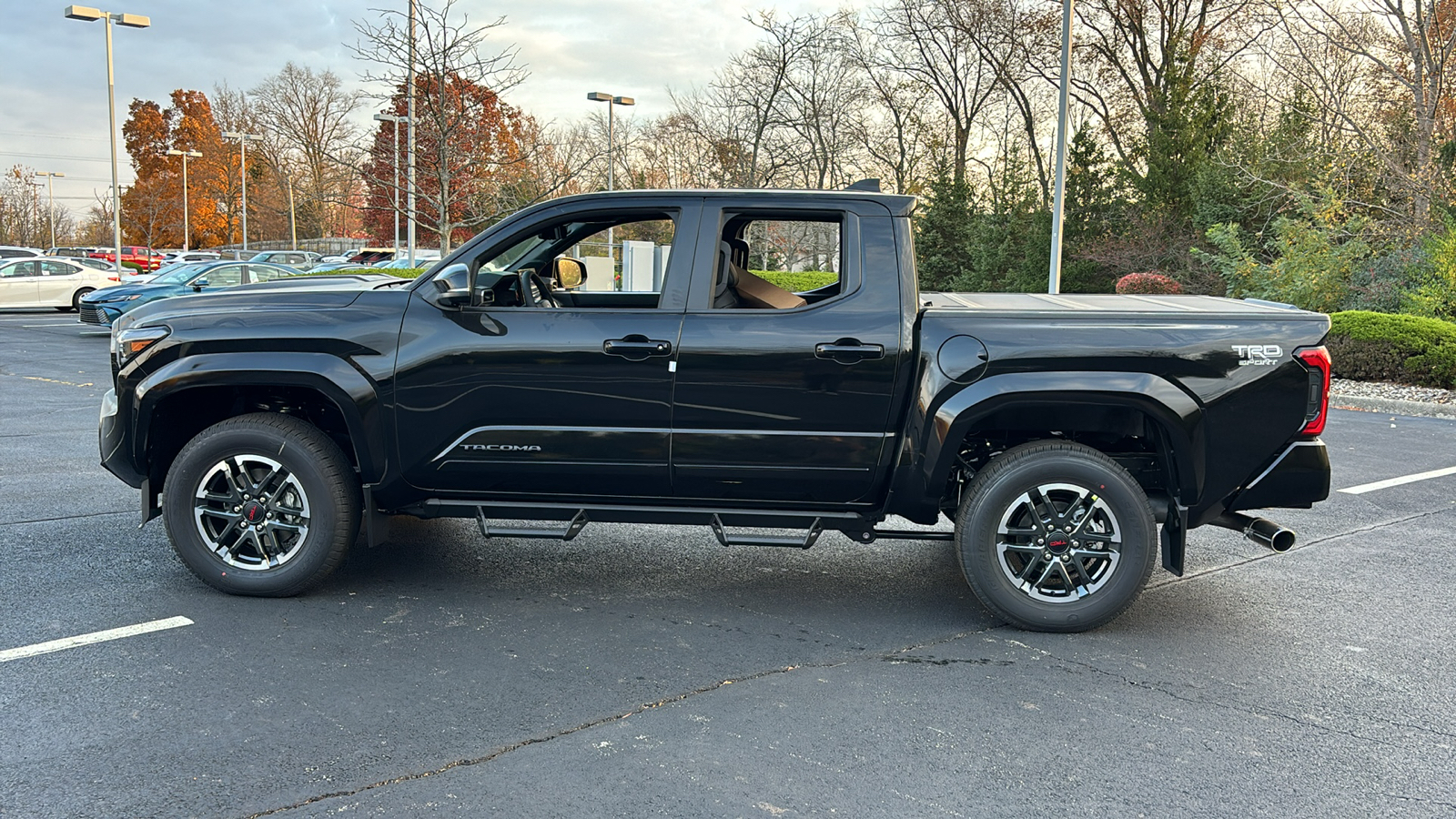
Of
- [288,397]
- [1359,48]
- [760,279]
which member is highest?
[1359,48]

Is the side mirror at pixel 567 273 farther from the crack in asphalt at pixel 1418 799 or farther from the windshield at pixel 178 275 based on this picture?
the windshield at pixel 178 275

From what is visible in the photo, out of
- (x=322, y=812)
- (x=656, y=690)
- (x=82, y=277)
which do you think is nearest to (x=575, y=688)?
(x=656, y=690)

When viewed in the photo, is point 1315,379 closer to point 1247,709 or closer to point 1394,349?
point 1247,709

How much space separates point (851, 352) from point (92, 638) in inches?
133

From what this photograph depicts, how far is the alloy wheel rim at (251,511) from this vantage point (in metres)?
5.00

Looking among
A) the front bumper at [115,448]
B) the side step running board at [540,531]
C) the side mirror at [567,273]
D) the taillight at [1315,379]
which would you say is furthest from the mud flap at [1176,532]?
the front bumper at [115,448]

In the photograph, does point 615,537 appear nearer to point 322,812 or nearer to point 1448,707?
point 322,812

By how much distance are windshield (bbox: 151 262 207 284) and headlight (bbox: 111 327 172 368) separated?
2028 centimetres

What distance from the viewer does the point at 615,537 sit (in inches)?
252

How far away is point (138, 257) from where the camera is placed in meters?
57.4

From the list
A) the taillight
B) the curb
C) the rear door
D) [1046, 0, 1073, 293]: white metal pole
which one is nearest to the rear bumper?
the taillight

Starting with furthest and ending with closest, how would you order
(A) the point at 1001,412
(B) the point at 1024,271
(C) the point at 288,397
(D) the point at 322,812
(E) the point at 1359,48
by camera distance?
(B) the point at 1024,271, (E) the point at 1359,48, (C) the point at 288,397, (A) the point at 1001,412, (D) the point at 322,812

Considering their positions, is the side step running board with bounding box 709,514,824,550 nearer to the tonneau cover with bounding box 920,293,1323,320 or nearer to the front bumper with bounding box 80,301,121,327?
the tonneau cover with bounding box 920,293,1323,320

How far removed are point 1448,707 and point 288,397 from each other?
5108 millimetres
